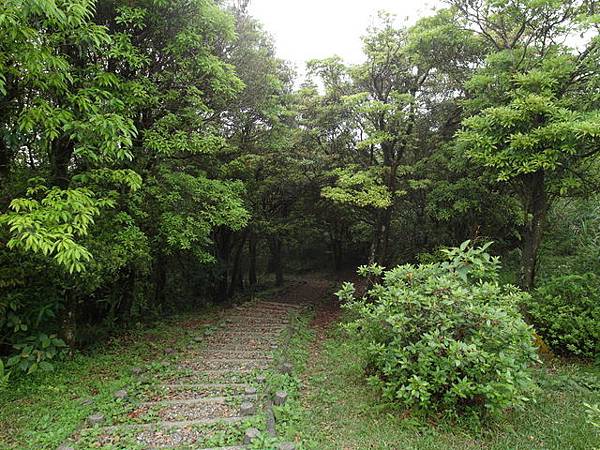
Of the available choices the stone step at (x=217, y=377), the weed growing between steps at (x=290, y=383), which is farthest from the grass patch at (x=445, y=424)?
the stone step at (x=217, y=377)

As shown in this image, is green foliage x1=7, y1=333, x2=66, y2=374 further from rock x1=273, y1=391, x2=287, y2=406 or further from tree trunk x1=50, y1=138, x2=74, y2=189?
rock x1=273, y1=391, x2=287, y2=406

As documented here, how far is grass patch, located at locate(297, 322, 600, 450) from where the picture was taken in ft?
12.6

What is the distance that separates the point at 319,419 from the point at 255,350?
313 centimetres

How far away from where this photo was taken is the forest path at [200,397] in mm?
4070

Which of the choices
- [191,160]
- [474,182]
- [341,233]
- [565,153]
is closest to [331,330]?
[474,182]

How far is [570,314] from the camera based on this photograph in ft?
20.5

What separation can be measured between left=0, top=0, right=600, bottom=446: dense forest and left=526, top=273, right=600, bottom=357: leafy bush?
0.03 meters

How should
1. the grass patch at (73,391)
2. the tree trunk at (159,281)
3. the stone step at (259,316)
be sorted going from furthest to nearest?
the tree trunk at (159,281) < the stone step at (259,316) < the grass patch at (73,391)

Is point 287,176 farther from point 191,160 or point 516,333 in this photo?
point 516,333

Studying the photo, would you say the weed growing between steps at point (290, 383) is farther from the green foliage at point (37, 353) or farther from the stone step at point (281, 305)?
the green foliage at point (37, 353)

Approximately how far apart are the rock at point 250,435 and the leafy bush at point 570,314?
535cm

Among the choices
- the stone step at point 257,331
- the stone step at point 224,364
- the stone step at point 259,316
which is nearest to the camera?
the stone step at point 224,364

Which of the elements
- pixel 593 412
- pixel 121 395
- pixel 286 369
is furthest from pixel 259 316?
pixel 593 412

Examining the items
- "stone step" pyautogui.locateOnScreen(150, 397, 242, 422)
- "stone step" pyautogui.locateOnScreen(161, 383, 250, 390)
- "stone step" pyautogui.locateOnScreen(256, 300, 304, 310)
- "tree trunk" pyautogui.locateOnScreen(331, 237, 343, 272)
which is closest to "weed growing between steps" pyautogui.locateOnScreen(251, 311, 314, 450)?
"stone step" pyautogui.locateOnScreen(161, 383, 250, 390)
